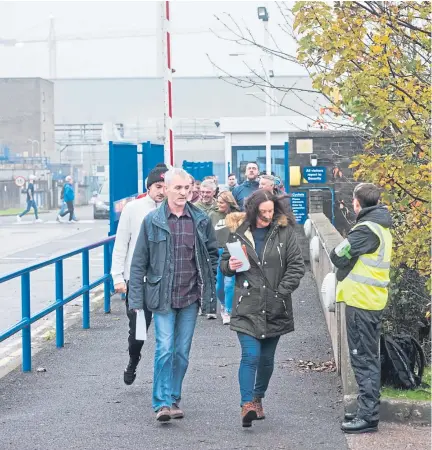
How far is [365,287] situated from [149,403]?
6.59 feet

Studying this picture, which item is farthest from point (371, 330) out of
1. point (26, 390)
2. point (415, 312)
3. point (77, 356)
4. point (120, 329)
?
point (120, 329)

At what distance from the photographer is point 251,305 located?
23.3 ft

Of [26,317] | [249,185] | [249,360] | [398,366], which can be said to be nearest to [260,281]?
[249,360]

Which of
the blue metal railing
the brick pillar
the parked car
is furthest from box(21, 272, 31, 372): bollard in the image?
the parked car

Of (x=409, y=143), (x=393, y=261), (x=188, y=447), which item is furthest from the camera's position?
(x=393, y=261)

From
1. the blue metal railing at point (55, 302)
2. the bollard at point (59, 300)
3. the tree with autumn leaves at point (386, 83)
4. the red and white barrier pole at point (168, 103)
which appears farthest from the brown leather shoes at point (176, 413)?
the red and white barrier pole at point (168, 103)

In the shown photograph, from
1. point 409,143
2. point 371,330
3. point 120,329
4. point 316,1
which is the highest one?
point 316,1

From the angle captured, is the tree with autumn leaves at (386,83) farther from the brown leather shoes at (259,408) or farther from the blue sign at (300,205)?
the blue sign at (300,205)

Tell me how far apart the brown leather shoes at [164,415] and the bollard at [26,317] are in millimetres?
2373

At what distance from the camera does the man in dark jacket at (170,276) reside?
7.26 metres

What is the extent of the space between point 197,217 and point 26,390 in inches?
89.4

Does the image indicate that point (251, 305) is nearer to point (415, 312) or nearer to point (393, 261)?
point (393, 261)

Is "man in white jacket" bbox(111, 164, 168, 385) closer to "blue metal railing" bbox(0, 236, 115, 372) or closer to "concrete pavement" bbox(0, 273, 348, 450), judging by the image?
"concrete pavement" bbox(0, 273, 348, 450)

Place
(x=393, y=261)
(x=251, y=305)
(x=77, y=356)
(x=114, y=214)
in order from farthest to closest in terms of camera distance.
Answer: (x=114, y=214) → (x=77, y=356) → (x=393, y=261) → (x=251, y=305)
